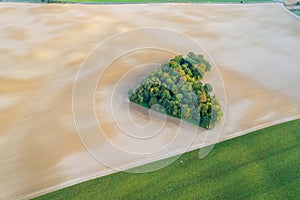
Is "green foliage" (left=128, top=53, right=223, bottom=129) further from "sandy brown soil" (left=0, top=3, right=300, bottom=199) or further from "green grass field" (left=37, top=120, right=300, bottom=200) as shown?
"green grass field" (left=37, top=120, right=300, bottom=200)

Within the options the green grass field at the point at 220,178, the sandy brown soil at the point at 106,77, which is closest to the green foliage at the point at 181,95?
the sandy brown soil at the point at 106,77

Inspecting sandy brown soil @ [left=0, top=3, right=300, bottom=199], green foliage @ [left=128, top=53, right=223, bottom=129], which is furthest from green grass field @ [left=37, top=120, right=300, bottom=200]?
green foliage @ [left=128, top=53, right=223, bottom=129]

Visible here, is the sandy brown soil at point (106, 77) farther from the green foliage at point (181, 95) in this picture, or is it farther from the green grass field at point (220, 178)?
the green grass field at point (220, 178)

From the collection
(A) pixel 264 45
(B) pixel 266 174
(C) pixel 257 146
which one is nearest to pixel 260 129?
(C) pixel 257 146

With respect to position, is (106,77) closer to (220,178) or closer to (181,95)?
(181,95)

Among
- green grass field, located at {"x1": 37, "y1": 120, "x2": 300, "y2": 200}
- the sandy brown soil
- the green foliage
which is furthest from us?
the green foliage
